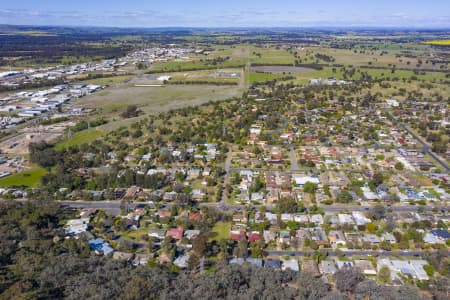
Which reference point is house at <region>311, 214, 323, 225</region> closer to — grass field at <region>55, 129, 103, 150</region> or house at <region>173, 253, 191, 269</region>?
house at <region>173, 253, 191, 269</region>

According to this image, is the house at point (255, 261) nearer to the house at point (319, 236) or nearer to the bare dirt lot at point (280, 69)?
the house at point (319, 236)

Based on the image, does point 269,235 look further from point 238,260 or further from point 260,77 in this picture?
point 260,77

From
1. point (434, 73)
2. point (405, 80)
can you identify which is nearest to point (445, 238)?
point (405, 80)

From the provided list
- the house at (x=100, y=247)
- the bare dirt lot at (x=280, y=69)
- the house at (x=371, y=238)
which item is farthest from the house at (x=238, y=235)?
the bare dirt lot at (x=280, y=69)

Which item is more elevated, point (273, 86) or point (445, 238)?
point (273, 86)

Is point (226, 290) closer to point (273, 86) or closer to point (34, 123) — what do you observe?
point (34, 123)

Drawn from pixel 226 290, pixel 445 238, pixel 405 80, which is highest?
pixel 405 80
